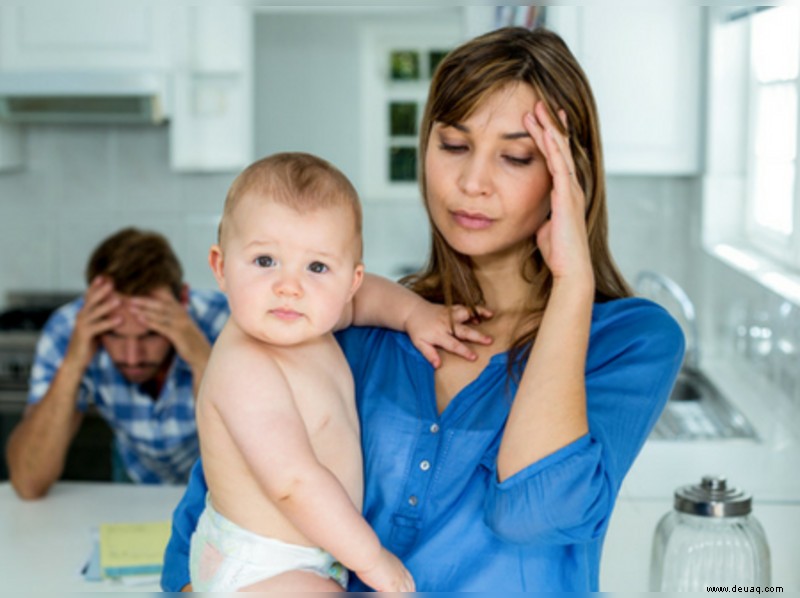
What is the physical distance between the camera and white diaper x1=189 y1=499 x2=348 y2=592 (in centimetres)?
128

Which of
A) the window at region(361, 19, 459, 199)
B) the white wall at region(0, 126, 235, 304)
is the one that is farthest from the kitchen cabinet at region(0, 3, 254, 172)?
the window at region(361, 19, 459, 199)

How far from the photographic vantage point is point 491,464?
4.21 ft

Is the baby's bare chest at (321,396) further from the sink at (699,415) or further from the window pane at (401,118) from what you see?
the window pane at (401,118)

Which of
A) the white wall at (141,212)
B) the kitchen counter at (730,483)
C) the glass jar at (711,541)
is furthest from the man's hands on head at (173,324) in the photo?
the white wall at (141,212)

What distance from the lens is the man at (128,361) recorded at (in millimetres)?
2574

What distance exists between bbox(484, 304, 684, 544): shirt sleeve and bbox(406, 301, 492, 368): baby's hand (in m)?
0.16

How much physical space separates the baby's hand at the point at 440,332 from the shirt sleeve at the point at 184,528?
322mm

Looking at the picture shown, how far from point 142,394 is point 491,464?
1.60 m

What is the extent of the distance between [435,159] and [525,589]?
483 millimetres

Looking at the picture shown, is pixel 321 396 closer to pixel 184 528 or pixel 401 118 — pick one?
pixel 184 528

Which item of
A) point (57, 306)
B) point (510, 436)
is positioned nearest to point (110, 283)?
point (510, 436)

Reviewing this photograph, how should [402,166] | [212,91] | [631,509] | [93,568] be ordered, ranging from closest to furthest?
[93,568] < [631,509] < [212,91] < [402,166]

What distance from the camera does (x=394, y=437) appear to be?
133 cm

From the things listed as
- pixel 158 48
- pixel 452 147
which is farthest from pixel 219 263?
pixel 158 48
